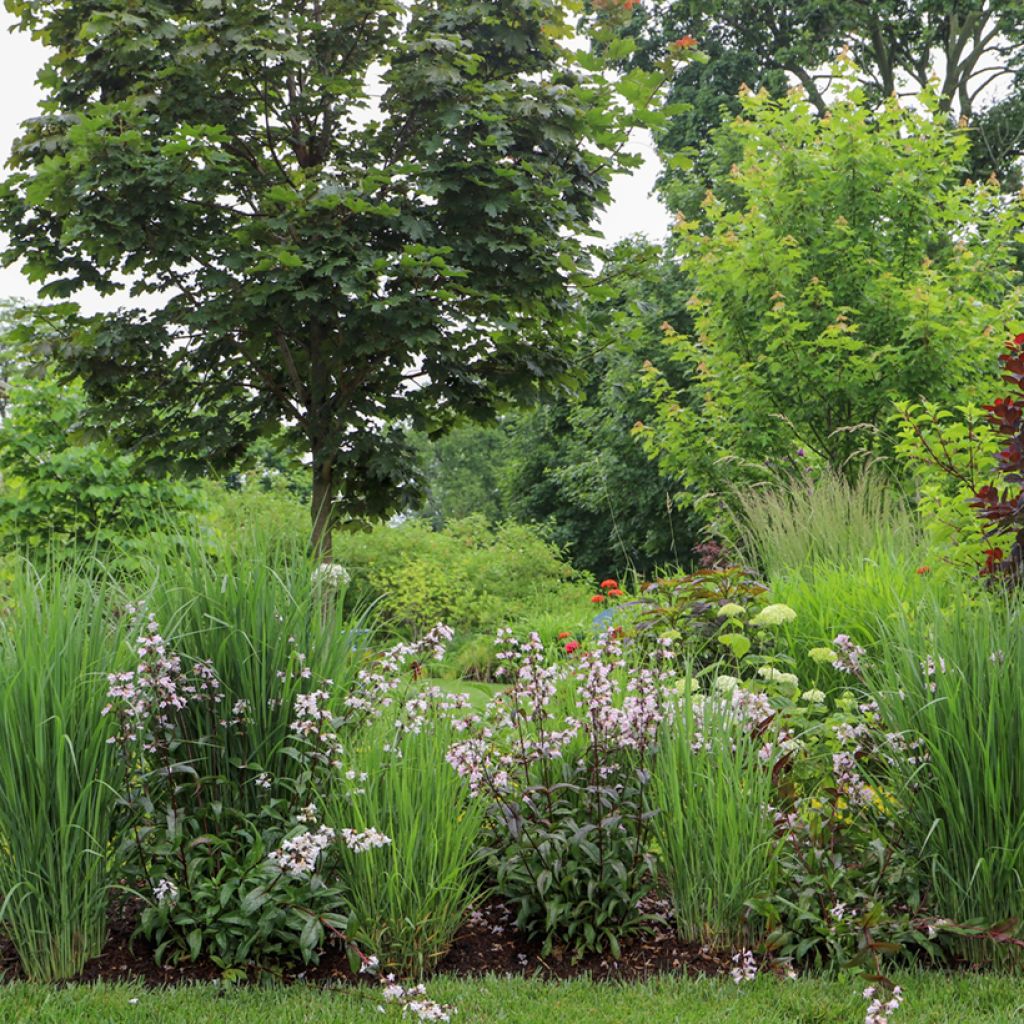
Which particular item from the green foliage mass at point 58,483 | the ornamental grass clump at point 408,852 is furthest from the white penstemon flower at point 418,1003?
the green foliage mass at point 58,483

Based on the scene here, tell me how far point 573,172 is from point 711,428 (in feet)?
16.2

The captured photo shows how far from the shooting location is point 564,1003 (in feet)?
9.54

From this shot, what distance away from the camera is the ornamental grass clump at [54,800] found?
10.0 feet

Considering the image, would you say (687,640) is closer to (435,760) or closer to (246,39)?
(435,760)

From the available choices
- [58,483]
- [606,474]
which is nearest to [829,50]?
[606,474]

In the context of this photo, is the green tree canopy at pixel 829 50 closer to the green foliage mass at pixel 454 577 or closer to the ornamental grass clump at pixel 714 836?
the green foliage mass at pixel 454 577

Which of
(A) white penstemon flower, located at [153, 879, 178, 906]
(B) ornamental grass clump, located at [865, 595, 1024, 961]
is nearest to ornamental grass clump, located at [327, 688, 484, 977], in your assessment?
(A) white penstemon flower, located at [153, 879, 178, 906]

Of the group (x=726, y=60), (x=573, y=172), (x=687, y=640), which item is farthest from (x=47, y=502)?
(x=726, y=60)

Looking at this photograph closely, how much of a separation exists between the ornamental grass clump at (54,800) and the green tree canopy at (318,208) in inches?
97.7

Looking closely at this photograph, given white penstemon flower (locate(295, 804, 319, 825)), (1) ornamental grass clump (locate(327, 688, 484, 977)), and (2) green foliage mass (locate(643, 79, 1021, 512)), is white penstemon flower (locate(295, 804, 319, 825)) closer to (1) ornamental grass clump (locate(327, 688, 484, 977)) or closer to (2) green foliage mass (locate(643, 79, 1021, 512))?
(1) ornamental grass clump (locate(327, 688, 484, 977))

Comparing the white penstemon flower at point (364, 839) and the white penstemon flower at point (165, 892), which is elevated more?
the white penstemon flower at point (364, 839)

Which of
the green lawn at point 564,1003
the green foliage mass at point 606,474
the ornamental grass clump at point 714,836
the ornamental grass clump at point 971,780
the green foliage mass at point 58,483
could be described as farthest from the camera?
the green foliage mass at point 606,474

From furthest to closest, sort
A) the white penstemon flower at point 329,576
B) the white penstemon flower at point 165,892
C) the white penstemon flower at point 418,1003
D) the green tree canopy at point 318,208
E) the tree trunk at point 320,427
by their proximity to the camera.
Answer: the tree trunk at point 320,427, the green tree canopy at point 318,208, the white penstemon flower at point 329,576, the white penstemon flower at point 165,892, the white penstemon flower at point 418,1003

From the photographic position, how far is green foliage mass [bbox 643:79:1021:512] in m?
9.48
